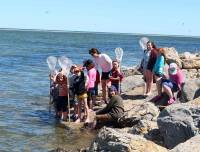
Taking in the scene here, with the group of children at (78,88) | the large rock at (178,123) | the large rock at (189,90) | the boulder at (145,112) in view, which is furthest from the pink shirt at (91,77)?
the large rock at (178,123)

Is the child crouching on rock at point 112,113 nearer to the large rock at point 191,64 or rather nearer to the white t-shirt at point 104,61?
the white t-shirt at point 104,61

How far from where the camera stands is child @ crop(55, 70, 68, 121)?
13.7 meters

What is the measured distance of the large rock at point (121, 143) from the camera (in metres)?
7.33

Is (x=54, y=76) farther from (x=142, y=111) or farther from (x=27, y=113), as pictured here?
(x=142, y=111)

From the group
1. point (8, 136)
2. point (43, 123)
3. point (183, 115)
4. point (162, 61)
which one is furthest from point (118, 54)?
point (183, 115)

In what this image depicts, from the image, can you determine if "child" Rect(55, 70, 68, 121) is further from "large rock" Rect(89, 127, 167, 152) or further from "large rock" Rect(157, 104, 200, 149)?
"large rock" Rect(89, 127, 167, 152)

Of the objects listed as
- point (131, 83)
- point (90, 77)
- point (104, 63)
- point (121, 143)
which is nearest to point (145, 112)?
point (90, 77)

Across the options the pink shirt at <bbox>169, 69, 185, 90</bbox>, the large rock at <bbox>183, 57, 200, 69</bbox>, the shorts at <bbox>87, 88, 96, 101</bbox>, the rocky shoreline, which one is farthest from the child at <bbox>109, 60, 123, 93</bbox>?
the large rock at <bbox>183, 57, 200, 69</bbox>

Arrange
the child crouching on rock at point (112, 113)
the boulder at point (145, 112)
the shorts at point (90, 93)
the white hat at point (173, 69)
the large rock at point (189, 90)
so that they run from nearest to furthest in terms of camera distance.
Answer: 1. the boulder at point (145, 112)
2. the child crouching on rock at point (112, 113)
3. the large rock at point (189, 90)
4. the white hat at point (173, 69)
5. the shorts at point (90, 93)

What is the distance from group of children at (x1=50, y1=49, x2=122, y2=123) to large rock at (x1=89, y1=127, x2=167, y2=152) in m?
5.35

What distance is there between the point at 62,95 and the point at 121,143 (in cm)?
670

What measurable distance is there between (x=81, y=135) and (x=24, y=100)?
6572 mm

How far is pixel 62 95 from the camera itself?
1398 centimetres

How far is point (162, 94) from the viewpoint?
14.2 meters
